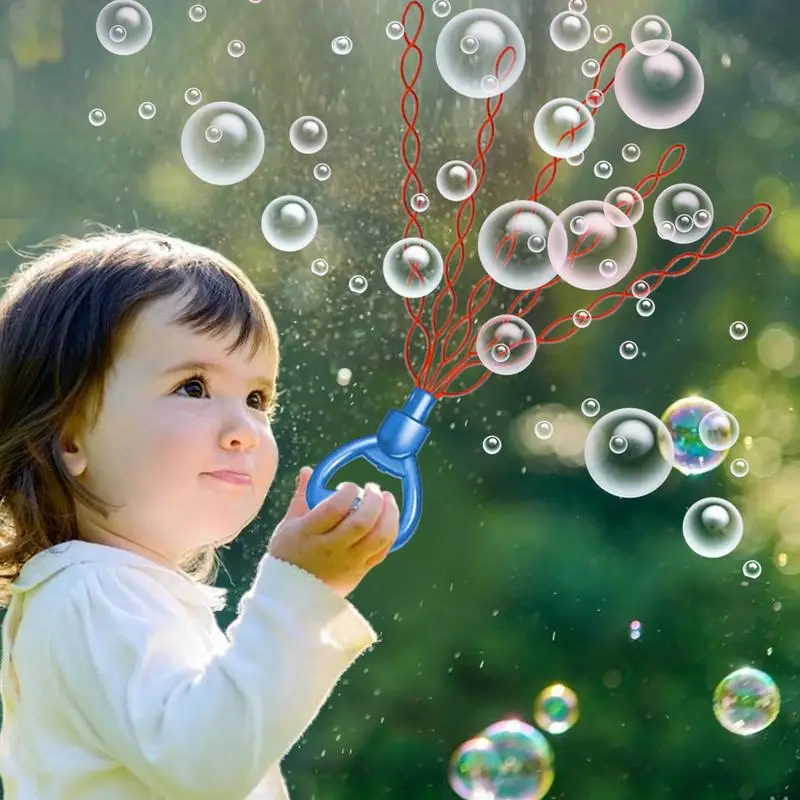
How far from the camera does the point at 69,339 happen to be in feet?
4.50

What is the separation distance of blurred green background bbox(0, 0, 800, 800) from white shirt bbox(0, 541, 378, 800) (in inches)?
98.3

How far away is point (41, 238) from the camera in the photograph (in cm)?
412

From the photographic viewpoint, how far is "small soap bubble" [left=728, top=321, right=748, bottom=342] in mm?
4027

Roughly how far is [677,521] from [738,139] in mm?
1174

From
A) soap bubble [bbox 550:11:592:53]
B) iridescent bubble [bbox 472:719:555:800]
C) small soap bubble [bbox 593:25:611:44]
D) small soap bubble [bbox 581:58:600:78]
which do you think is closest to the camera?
iridescent bubble [bbox 472:719:555:800]

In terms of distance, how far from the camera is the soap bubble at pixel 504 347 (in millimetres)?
2143

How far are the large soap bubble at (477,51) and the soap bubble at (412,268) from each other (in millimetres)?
247

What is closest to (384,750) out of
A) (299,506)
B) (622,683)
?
(622,683)

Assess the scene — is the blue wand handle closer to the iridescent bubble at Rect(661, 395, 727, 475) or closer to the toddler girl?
the toddler girl

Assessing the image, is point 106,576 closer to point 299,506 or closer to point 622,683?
point 299,506

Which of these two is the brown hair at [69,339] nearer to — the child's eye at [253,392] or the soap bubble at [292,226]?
the child's eye at [253,392]

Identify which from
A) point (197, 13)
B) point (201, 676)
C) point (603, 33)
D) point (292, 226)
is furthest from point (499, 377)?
point (201, 676)

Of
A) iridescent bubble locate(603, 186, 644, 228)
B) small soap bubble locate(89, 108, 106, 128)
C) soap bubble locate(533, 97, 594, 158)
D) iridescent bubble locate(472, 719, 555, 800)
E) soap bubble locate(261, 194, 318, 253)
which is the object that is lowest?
iridescent bubble locate(472, 719, 555, 800)

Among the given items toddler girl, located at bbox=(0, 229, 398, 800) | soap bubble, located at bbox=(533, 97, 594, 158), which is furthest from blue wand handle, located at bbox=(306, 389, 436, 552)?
soap bubble, located at bbox=(533, 97, 594, 158)
